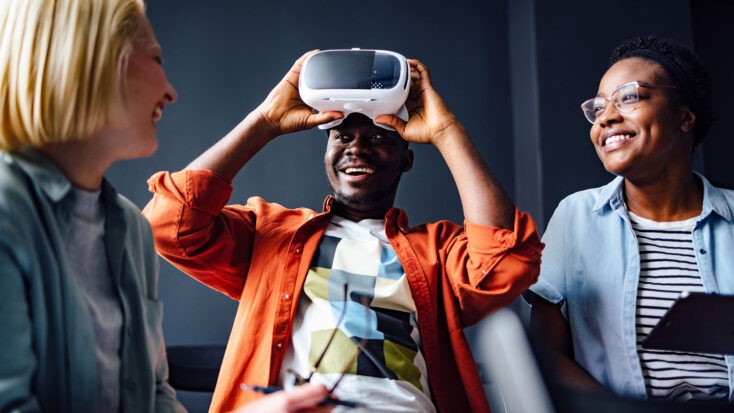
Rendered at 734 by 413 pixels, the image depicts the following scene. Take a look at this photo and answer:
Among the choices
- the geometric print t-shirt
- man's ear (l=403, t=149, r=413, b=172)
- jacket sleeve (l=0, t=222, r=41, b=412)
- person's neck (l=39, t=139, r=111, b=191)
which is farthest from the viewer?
man's ear (l=403, t=149, r=413, b=172)

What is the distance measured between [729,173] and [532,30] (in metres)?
1.09

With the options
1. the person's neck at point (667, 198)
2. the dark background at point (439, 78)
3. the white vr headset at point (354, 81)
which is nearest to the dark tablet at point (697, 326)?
the person's neck at point (667, 198)

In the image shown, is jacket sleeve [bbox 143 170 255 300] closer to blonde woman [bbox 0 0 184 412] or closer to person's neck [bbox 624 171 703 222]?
blonde woman [bbox 0 0 184 412]

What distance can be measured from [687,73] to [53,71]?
64.1 inches

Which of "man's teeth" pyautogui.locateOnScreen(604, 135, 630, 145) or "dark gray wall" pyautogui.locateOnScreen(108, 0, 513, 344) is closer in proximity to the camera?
"man's teeth" pyautogui.locateOnScreen(604, 135, 630, 145)

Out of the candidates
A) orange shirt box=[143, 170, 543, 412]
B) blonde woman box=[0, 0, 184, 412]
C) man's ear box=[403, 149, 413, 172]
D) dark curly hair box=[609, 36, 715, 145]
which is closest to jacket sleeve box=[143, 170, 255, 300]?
orange shirt box=[143, 170, 543, 412]

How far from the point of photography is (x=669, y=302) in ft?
5.08

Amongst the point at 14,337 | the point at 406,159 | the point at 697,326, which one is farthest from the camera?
the point at 406,159

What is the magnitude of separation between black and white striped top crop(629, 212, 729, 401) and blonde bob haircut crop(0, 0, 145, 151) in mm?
1288

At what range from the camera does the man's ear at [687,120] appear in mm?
1764

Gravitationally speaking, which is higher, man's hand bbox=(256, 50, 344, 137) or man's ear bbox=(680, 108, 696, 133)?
man's hand bbox=(256, 50, 344, 137)

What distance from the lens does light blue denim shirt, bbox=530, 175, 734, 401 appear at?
1551mm

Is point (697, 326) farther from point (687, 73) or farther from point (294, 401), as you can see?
point (687, 73)

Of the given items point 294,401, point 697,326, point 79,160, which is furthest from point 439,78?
point 294,401
